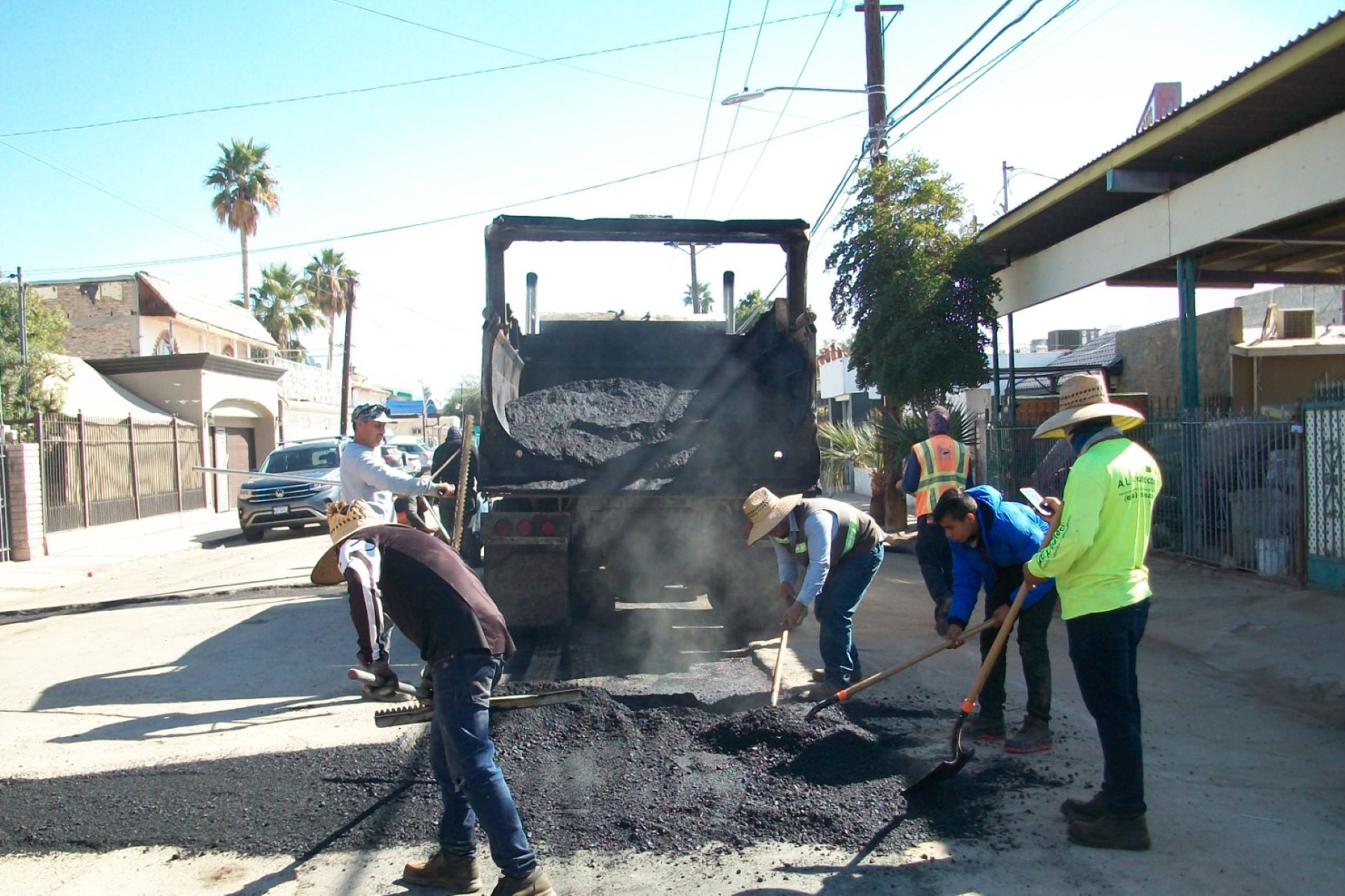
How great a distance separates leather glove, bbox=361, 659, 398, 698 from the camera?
4895 millimetres

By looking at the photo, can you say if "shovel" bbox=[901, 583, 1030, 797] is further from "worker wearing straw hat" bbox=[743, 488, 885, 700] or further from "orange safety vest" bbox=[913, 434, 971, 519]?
"orange safety vest" bbox=[913, 434, 971, 519]

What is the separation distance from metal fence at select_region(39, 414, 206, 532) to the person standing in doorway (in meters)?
15.1

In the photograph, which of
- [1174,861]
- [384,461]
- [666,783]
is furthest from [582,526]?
[1174,861]

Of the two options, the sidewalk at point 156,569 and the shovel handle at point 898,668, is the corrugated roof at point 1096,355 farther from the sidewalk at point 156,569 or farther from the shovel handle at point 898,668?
the shovel handle at point 898,668

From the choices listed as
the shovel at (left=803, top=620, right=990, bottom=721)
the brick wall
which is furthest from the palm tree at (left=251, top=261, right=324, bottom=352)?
the shovel at (left=803, top=620, right=990, bottom=721)

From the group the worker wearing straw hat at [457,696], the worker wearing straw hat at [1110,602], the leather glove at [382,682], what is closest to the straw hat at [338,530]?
the worker wearing straw hat at [457,696]

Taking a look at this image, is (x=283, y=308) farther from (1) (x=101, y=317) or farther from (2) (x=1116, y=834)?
(2) (x=1116, y=834)

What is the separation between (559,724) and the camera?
5.11 meters

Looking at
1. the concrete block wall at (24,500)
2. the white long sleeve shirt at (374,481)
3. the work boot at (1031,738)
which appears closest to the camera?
the work boot at (1031,738)

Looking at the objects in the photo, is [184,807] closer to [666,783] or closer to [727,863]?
[666,783]

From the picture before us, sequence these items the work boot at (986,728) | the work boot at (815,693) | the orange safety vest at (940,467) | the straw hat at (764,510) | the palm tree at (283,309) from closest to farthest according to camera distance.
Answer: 1. the work boot at (986,728)
2. the straw hat at (764,510)
3. the work boot at (815,693)
4. the orange safety vest at (940,467)
5. the palm tree at (283,309)

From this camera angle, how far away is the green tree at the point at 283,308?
47.9 meters

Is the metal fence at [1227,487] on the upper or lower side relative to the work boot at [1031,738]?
upper

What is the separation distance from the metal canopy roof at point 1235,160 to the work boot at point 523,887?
897cm
